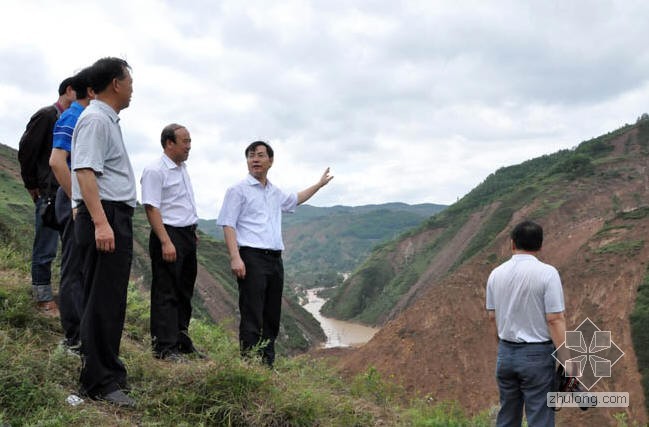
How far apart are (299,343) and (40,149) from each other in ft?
95.2

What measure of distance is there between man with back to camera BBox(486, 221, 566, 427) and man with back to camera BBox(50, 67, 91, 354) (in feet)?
9.28

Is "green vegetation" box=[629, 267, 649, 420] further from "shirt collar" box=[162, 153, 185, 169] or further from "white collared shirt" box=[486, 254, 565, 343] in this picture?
"shirt collar" box=[162, 153, 185, 169]

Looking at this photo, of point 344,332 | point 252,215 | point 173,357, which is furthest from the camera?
point 344,332

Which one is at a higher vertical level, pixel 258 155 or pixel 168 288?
pixel 258 155

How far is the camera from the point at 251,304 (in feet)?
14.2

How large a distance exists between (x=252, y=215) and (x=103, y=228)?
63.5 inches

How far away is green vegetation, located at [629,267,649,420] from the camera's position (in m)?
14.7

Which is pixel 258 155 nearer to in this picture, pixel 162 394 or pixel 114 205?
pixel 114 205

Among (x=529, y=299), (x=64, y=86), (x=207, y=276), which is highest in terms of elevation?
(x=64, y=86)

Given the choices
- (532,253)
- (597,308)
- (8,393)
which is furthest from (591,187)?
(8,393)

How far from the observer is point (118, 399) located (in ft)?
10.1

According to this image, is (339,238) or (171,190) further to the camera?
(339,238)

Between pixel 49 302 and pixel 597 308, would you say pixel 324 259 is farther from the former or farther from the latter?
pixel 49 302

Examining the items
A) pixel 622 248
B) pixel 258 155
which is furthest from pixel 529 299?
pixel 622 248
